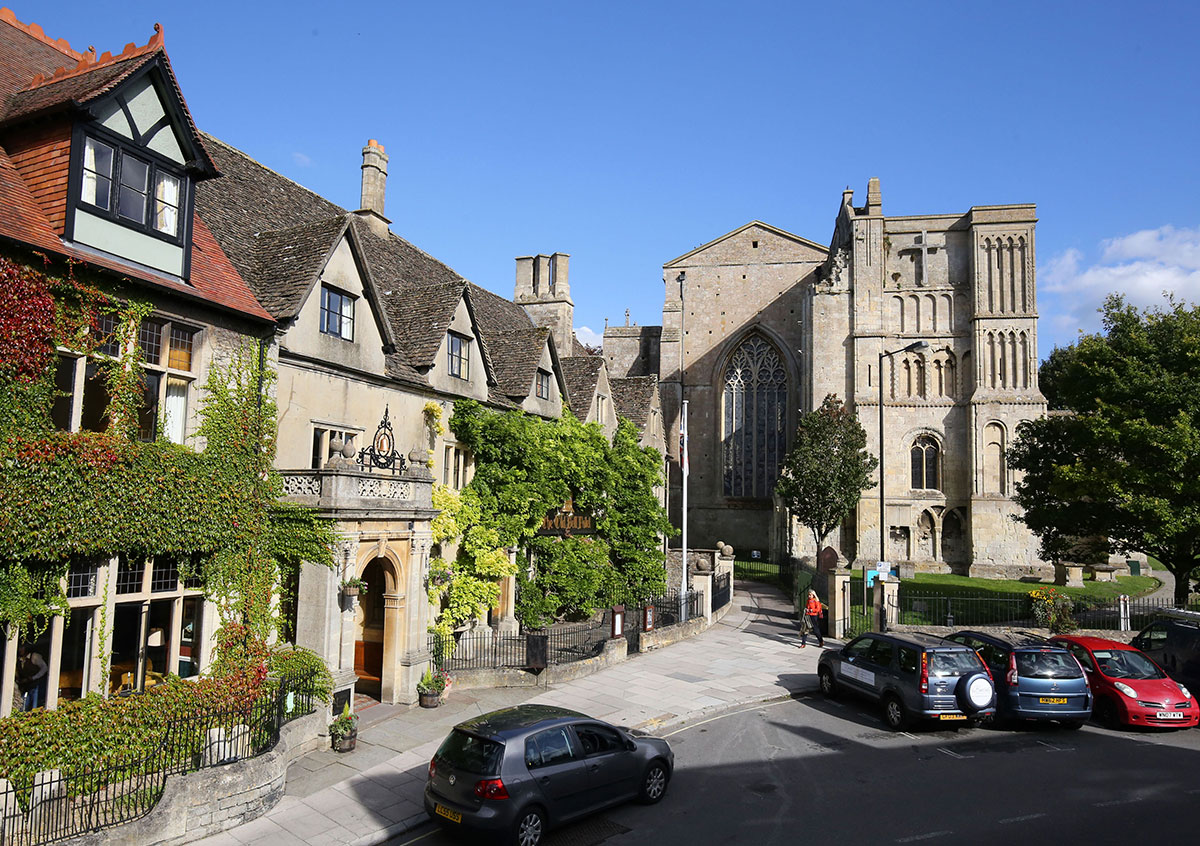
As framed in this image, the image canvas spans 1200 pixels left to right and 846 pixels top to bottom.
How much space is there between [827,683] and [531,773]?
10.7 m

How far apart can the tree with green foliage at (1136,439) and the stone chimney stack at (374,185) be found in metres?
24.9

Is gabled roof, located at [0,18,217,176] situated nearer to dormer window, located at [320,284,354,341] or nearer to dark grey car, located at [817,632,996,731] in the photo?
dormer window, located at [320,284,354,341]

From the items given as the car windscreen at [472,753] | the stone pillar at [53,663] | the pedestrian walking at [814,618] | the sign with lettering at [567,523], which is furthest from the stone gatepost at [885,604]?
the stone pillar at [53,663]

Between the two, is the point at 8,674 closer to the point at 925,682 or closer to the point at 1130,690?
the point at 925,682

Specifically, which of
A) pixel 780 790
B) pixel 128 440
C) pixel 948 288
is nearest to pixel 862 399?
pixel 948 288

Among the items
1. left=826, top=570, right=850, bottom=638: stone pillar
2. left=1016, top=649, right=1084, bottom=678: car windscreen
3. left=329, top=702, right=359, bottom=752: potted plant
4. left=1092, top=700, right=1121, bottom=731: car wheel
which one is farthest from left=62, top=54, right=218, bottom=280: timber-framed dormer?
left=826, top=570, right=850, bottom=638: stone pillar

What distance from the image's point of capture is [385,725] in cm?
1423

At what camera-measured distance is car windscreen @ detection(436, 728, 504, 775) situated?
30.1 ft

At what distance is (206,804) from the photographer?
9.84 metres

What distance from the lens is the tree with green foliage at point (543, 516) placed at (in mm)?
19922

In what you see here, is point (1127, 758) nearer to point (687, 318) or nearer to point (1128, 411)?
point (1128, 411)

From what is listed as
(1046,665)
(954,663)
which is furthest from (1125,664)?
(954,663)

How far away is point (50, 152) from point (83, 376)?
3.58 metres

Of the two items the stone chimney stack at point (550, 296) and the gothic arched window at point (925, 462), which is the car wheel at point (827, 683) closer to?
the stone chimney stack at point (550, 296)
